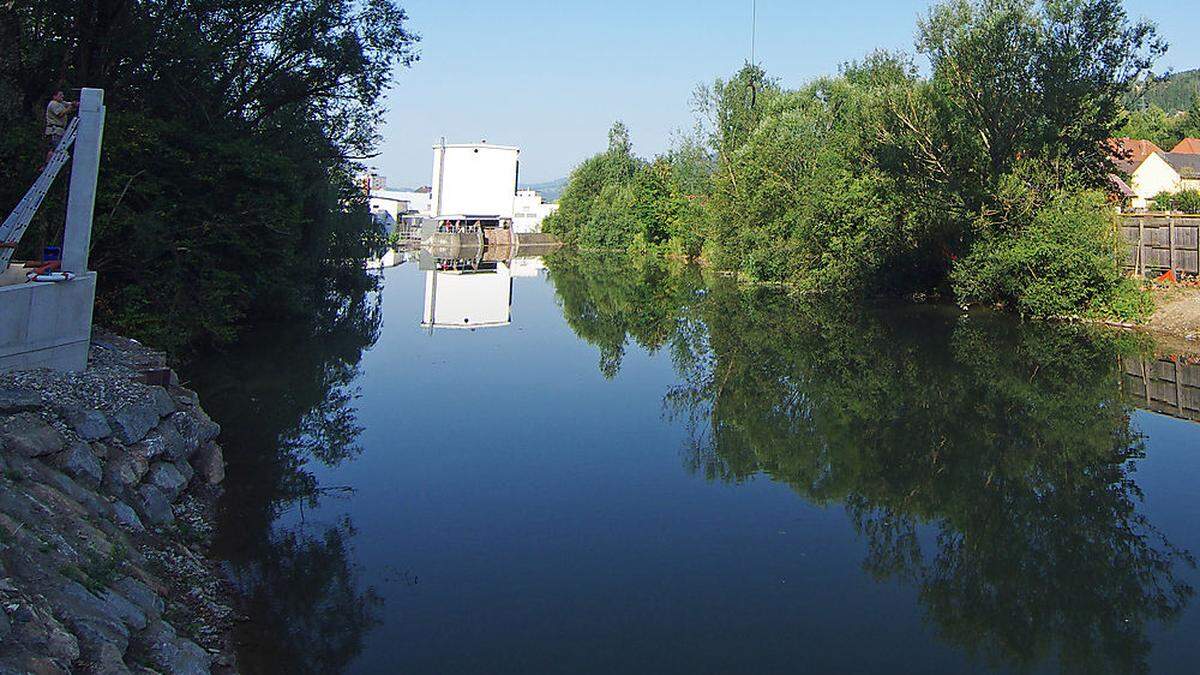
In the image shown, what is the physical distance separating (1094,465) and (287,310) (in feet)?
61.9

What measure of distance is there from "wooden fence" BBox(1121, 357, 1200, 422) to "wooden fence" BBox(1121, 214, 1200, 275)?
7.43m

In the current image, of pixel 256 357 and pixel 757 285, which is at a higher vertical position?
pixel 757 285

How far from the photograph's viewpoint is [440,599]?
7770 mm

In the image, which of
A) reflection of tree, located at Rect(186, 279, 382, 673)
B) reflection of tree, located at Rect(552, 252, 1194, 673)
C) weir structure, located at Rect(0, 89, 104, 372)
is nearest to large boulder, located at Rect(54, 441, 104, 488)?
reflection of tree, located at Rect(186, 279, 382, 673)

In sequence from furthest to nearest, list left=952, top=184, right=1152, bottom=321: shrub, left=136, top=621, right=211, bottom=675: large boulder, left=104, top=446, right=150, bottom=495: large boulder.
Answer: left=952, top=184, right=1152, bottom=321: shrub, left=104, top=446, right=150, bottom=495: large boulder, left=136, top=621, right=211, bottom=675: large boulder

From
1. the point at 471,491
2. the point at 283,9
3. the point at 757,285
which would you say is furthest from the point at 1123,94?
the point at 471,491

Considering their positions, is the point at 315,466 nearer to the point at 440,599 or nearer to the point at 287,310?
the point at 440,599

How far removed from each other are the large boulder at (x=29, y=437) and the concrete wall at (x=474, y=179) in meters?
59.6

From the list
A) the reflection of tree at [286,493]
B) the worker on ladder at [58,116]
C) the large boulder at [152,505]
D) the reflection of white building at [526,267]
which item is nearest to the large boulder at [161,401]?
the reflection of tree at [286,493]

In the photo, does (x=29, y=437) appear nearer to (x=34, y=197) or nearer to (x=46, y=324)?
(x=46, y=324)

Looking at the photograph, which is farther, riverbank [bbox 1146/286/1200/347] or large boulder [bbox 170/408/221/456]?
riverbank [bbox 1146/286/1200/347]

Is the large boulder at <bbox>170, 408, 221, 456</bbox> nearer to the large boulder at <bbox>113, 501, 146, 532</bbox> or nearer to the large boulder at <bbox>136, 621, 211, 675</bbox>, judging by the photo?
the large boulder at <bbox>113, 501, 146, 532</bbox>

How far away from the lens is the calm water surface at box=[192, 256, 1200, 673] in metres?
7.15

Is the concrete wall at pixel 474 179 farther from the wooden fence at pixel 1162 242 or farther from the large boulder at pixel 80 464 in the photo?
the large boulder at pixel 80 464
